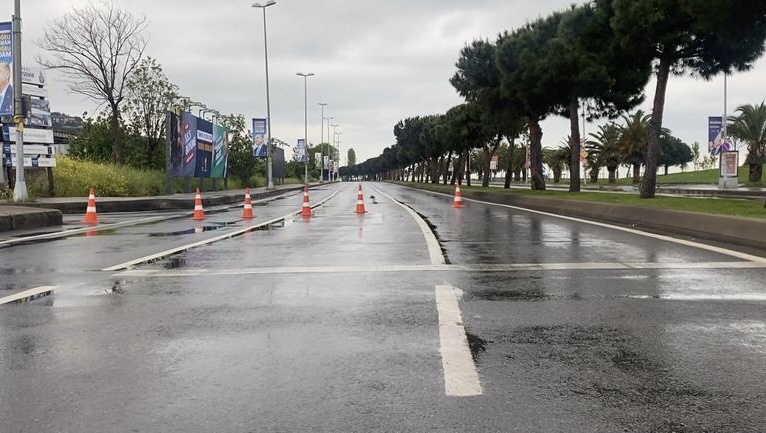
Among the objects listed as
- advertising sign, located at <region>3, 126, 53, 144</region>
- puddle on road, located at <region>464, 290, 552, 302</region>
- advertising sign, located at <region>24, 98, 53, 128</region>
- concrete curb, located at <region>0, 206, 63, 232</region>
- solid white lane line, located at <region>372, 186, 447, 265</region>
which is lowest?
puddle on road, located at <region>464, 290, 552, 302</region>

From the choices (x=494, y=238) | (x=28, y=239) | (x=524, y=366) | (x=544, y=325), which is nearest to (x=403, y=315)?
(x=544, y=325)

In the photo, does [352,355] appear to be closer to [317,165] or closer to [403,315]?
[403,315]

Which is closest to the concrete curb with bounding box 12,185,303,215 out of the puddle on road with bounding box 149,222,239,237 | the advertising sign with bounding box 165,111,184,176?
the advertising sign with bounding box 165,111,184,176

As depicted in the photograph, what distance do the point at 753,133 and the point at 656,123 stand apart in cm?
3527

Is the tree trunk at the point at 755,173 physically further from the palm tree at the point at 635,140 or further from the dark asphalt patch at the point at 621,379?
the dark asphalt patch at the point at 621,379

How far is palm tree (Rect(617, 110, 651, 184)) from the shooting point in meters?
71.1

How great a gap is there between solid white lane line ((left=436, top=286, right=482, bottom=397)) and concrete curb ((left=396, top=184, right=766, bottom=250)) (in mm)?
7623

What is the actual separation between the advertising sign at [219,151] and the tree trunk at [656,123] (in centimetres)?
2547

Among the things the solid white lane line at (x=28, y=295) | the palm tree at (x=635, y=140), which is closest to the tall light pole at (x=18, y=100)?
the solid white lane line at (x=28, y=295)

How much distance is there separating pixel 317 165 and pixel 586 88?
11074 centimetres

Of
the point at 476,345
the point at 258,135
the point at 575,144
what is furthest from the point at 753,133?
the point at 476,345

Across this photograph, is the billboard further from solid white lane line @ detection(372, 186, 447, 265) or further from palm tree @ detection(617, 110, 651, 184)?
palm tree @ detection(617, 110, 651, 184)

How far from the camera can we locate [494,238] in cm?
1291

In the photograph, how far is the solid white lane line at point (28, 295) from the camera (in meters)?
6.77
